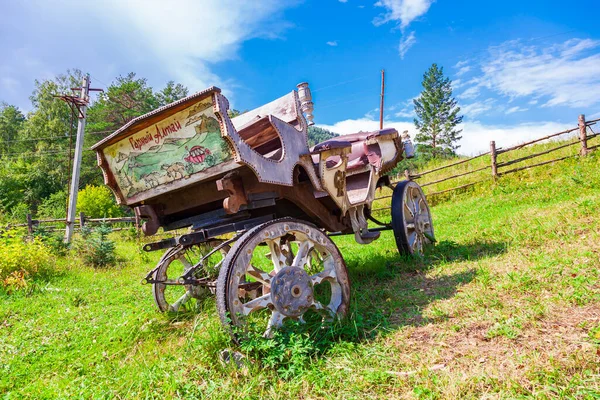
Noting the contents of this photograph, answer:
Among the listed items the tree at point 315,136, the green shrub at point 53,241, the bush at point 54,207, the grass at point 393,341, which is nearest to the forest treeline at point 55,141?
the bush at point 54,207

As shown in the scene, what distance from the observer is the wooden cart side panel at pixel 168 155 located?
9.66 feet

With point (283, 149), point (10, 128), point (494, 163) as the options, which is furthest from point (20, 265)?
point (10, 128)

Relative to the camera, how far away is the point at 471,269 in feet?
14.8

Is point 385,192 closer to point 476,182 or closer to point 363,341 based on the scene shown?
point 476,182

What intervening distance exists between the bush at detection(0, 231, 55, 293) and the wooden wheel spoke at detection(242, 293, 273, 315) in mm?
6301

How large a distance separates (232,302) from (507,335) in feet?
6.49

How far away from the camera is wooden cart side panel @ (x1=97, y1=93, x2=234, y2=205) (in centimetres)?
294

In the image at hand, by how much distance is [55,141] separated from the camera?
131 ft

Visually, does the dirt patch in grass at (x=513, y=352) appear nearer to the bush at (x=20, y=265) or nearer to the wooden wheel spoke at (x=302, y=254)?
the wooden wheel spoke at (x=302, y=254)

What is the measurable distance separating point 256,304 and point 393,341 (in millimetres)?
1066

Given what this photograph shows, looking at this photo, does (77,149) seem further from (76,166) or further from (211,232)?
(211,232)

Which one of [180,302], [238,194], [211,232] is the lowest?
[180,302]

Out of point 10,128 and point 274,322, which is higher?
point 10,128

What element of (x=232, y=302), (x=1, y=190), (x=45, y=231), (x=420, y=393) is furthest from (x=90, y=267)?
(x=1, y=190)
